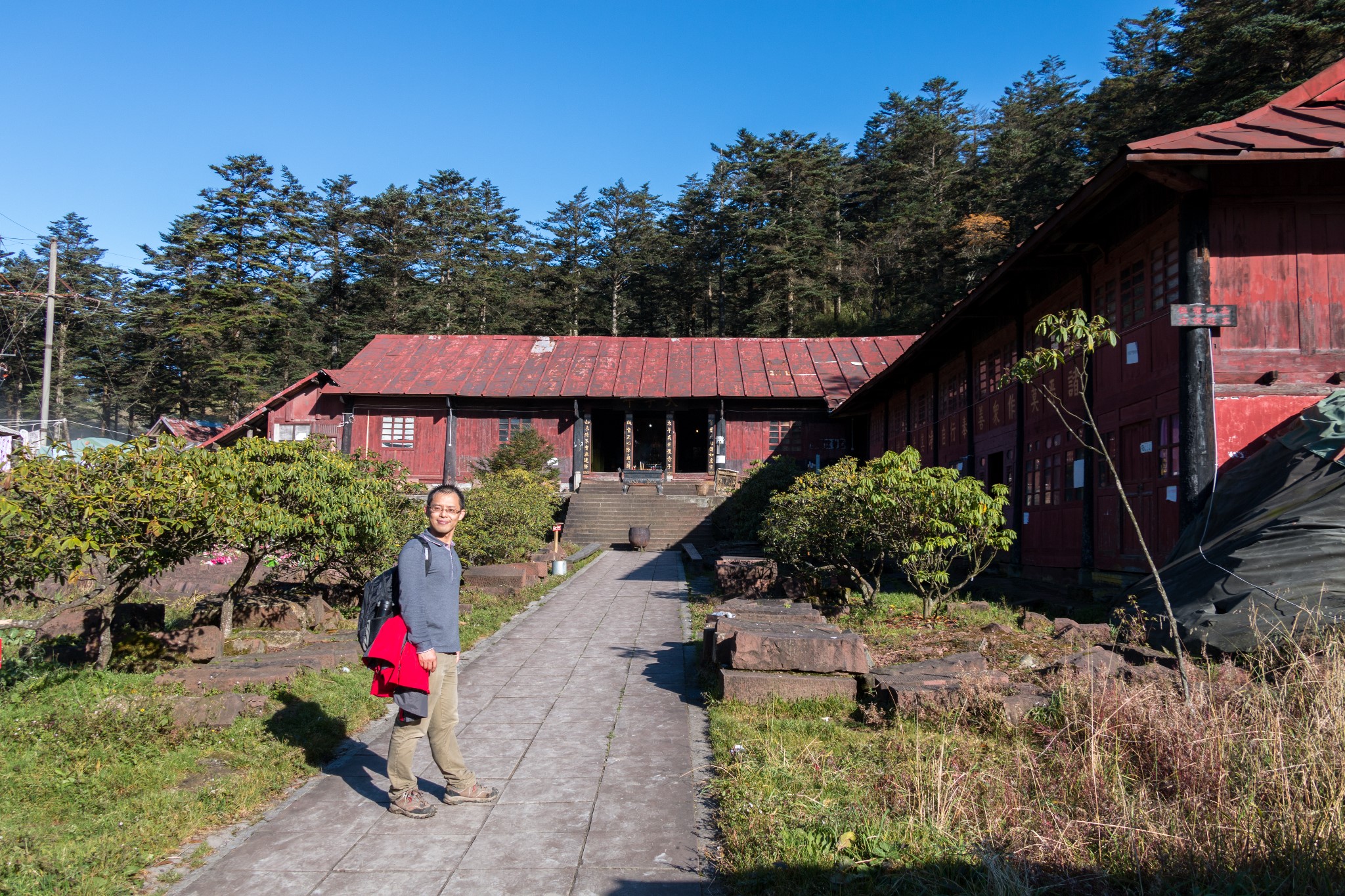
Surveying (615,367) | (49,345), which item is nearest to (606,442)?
(615,367)

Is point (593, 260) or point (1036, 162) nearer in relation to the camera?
point (1036, 162)

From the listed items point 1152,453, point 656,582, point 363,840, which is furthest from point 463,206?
point 363,840

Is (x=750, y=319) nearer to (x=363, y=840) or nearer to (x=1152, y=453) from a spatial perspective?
(x=1152, y=453)

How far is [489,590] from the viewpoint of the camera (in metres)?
12.5

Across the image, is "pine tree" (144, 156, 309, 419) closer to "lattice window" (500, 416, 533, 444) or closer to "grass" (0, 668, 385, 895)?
"lattice window" (500, 416, 533, 444)

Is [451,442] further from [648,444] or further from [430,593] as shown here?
[430,593]

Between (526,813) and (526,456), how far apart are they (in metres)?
22.7

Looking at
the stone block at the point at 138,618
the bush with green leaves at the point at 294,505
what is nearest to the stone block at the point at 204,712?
the bush with green leaves at the point at 294,505

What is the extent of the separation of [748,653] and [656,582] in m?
9.09

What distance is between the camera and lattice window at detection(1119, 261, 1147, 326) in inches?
423

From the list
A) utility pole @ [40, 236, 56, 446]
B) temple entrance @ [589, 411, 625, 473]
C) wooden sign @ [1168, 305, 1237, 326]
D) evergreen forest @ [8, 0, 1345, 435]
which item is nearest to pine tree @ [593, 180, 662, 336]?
evergreen forest @ [8, 0, 1345, 435]

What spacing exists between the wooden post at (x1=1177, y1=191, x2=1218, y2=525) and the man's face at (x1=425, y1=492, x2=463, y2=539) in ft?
27.0

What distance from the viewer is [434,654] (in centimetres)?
449

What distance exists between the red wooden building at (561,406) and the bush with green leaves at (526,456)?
1100 millimetres
